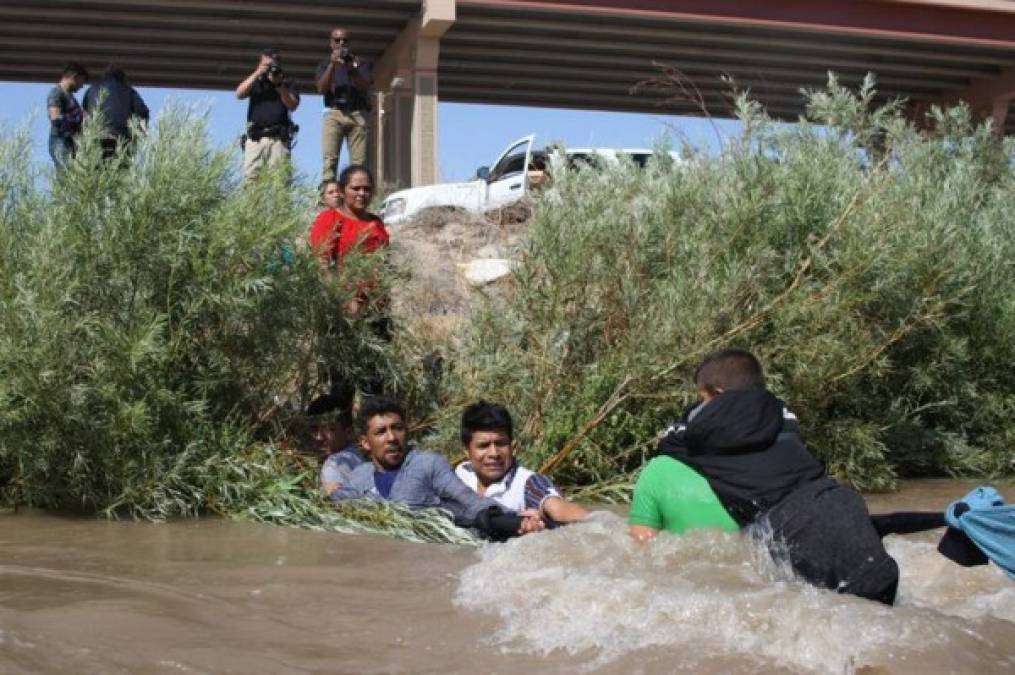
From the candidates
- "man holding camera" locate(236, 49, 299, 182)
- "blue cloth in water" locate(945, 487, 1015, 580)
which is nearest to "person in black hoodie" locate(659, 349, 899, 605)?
"blue cloth in water" locate(945, 487, 1015, 580)

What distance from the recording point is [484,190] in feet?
55.8

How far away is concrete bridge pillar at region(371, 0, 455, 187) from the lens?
59.4 feet

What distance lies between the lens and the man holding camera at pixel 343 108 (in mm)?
13188

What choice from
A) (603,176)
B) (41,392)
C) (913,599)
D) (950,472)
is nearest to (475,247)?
(603,176)

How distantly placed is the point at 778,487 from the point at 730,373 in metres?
0.63

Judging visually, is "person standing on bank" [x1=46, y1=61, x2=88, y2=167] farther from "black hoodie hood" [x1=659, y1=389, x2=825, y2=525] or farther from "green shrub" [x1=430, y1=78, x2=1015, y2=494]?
"black hoodie hood" [x1=659, y1=389, x2=825, y2=525]

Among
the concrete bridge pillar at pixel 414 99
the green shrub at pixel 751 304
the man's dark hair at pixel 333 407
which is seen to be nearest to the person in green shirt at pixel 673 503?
the green shrub at pixel 751 304

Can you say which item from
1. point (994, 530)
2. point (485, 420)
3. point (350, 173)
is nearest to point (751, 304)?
point (485, 420)

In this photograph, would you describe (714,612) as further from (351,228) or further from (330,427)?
(351,228)

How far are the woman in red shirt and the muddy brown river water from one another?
248 cm

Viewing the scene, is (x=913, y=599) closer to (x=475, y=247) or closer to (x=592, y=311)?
(x=592, y=311)

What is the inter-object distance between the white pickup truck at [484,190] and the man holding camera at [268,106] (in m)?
3.43

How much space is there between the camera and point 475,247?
1398cm

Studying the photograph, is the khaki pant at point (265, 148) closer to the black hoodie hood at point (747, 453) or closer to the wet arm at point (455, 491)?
the wet arm at point (455, 491)
